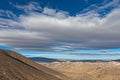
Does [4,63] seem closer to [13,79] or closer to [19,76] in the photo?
[19,76]

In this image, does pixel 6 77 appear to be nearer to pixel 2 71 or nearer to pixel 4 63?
pixel 2 71

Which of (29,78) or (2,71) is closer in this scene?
(2,71)

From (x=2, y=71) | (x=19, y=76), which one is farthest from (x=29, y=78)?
(x=2, y=71)

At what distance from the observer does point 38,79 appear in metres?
200

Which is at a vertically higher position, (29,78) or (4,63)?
(4,63)

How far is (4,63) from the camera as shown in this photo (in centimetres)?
19625

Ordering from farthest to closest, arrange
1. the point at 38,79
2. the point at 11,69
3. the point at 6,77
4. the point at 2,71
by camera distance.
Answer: the point at 38,79 < the point at 11,69 < the point at 2,71 < the point at 6,77

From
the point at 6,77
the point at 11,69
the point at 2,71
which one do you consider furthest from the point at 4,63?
the point at 6,77

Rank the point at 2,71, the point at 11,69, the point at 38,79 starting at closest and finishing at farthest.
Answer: the point at 2,71
the point at 11,69
the point at 38,79

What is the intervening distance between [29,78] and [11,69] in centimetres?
1656

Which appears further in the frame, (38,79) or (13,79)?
(38,79)

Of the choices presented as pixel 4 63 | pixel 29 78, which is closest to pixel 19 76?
pixel 29 78

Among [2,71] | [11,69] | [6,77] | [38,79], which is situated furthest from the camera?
[38,79]

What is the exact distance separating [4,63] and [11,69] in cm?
1235
